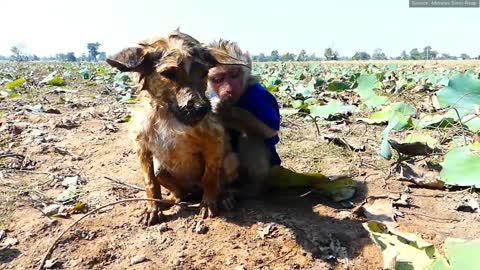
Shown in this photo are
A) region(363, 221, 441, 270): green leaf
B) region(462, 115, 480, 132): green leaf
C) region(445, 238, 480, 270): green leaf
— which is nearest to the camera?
region(445, 238, 480, 270): green leaf

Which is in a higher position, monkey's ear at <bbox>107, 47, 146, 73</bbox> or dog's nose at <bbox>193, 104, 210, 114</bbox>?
monkey's ear at <bbox>107, 47, 146, 73</bbox>

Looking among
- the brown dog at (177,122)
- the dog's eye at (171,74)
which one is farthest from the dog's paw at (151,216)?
the dog's eye at (171,74)

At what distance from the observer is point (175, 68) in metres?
2.98

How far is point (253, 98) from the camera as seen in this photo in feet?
11.7

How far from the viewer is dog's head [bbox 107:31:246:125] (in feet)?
9.68

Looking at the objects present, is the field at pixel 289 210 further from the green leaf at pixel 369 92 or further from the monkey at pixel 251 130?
the monkey at pixel 251 130

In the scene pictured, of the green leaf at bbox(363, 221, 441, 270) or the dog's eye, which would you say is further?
the dog's eye

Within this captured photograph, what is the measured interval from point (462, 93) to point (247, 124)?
1.73 metres

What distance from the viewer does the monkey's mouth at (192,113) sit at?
2895 millimetres

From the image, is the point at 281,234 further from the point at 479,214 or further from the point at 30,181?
the point at 30,181

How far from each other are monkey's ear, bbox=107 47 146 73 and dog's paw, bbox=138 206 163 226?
0.99 meters

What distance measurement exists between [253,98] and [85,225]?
4.87 feet

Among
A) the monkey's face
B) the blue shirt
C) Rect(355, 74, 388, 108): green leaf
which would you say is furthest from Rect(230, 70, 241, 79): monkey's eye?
Rect(355, 74, 388, 108): green leaf

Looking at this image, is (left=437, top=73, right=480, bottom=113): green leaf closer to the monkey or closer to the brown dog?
the monkey
